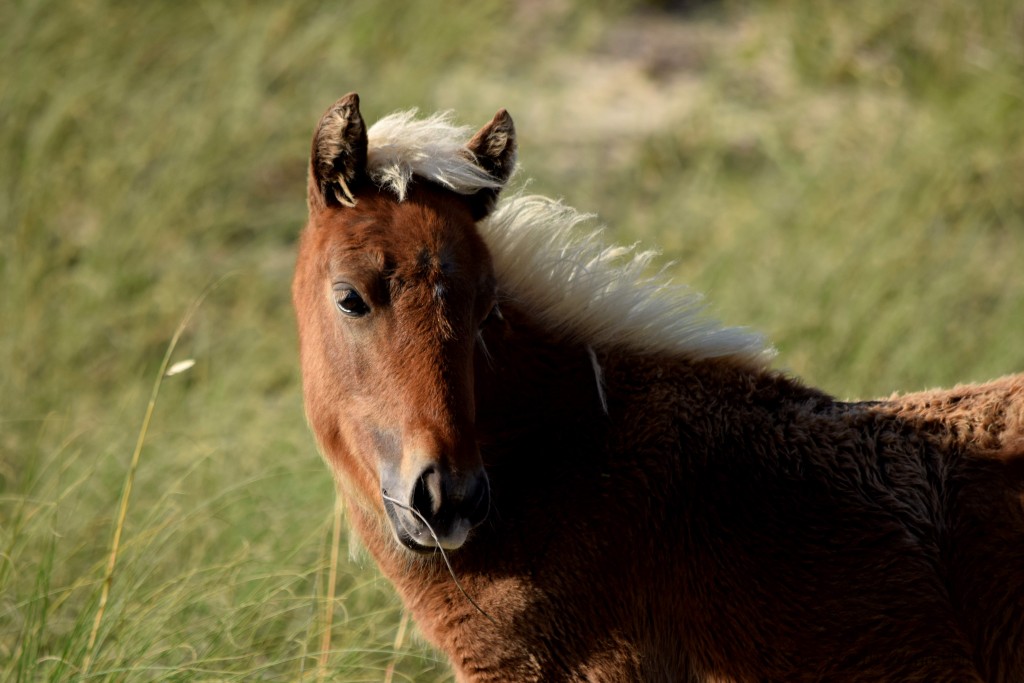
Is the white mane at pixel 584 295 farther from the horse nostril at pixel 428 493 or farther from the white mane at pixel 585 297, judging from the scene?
the horse nostril at pixel 428 493

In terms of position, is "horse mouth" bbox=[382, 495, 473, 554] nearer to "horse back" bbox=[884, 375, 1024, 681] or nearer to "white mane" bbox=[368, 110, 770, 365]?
"white mane" bbox=[368, 110, 770, 365]

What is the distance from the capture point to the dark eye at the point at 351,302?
323cm

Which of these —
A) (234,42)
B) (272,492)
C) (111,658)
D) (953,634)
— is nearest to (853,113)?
(234,42)

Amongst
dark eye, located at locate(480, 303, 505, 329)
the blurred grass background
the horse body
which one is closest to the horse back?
the horse body

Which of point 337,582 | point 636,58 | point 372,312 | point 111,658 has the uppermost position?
point 372,312

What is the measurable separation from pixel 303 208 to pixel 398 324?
15.7 ft

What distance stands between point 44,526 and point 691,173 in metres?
6.09

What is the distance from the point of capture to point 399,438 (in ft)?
10.2

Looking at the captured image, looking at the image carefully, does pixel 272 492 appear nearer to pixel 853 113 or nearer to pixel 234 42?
pixel 234 42

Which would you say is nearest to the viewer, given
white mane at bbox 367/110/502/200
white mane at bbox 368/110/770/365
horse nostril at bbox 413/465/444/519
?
horse nostril at bbox 413/465/444/519

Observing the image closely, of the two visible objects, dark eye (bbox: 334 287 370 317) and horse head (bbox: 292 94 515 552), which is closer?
horse head (bbox: 292 94 515 552)

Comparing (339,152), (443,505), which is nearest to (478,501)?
(443,505)

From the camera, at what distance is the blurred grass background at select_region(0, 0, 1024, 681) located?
15.3 ft

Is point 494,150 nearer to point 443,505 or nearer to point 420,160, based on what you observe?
point 420,160
